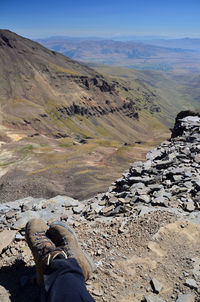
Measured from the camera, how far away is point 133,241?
24.3 feet

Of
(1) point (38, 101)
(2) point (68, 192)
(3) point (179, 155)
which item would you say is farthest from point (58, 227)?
(1) point (38, 101)

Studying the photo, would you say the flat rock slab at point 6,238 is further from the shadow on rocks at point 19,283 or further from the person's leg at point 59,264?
the person's leg at point 59,264

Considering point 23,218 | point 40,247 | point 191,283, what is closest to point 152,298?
point 191,283

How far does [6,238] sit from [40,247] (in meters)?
2.32

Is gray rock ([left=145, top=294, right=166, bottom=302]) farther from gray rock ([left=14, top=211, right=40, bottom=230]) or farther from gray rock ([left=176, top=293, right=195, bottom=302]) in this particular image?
gray rock ([left=14, top=211, right=40, bottom=230])

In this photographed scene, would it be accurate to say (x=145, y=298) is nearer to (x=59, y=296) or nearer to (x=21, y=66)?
(x=59, y=296)

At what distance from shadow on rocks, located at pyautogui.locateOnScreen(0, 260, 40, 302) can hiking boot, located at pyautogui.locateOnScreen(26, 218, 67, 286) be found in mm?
383

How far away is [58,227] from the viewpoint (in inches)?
259

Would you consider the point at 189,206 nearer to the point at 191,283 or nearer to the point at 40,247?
the point at 191,283

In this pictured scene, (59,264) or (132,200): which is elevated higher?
(59,264)

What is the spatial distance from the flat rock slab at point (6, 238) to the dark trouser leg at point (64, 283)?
9.15 feet

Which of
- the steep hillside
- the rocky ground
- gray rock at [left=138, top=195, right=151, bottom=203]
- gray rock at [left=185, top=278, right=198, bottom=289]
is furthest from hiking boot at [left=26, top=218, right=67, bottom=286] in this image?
the steep hillside

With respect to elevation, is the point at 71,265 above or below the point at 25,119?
above

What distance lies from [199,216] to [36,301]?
568 cm
